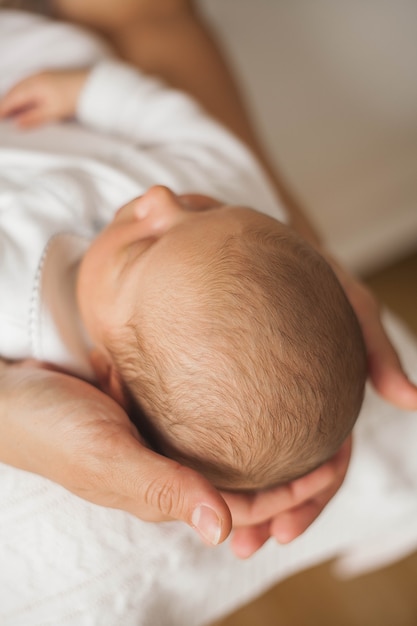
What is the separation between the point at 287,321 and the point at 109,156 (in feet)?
1.75

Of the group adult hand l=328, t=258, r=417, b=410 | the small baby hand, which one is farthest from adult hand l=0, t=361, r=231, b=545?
the small baby hand

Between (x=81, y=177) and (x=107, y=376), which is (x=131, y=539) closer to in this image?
(x=107, y=376)

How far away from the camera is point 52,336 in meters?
0.73

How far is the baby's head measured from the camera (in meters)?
0.57

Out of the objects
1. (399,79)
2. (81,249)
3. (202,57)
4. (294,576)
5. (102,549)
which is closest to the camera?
(102,549)

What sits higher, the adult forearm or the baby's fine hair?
the adult forearm

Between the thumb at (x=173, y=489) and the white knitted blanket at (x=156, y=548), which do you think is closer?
the thumb at (x=173, y=489)

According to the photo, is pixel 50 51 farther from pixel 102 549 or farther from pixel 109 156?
pixel 102 549

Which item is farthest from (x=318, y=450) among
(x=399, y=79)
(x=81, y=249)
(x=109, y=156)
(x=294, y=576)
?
(x=399, y=79)

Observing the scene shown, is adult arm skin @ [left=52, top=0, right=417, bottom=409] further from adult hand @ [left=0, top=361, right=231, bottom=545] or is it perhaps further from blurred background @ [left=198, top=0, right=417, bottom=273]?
adult hand @ [left=0, top=361, right=231, bottom=545]

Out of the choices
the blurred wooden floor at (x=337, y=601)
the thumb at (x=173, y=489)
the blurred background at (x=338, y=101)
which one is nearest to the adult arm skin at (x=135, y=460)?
the thumb at (x=173, y=489)

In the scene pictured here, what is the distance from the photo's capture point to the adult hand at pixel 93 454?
50 cm

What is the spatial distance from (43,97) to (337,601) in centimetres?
121

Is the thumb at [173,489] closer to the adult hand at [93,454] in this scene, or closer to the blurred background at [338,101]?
the adult hand at [93,454]
